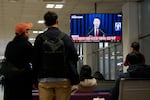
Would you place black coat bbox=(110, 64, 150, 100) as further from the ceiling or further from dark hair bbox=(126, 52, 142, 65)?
the ceiling

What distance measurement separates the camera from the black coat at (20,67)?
182 inches

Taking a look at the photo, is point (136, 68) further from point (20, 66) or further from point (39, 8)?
point (39, 8)

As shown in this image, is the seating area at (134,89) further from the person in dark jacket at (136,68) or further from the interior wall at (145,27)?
the interior wall at (145,27)

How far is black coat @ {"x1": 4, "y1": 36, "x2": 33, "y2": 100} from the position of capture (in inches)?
182

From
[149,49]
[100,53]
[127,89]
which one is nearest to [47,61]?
[127,89]

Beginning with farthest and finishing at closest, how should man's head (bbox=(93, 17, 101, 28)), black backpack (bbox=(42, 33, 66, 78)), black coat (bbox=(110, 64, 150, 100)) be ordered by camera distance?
man's head (bbox=(93, 17, 101, 28)), black coat (bbox=(110, 64, 150, 100)), black backpack (bbox=(42, 33, 66, 78))

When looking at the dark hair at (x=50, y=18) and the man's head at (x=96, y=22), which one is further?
the man's head at (x=96, y=22)

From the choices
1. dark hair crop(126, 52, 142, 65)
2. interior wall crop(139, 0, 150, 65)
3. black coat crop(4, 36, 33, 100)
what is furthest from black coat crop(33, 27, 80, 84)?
interior wall crop(139, 0, 150, 65)

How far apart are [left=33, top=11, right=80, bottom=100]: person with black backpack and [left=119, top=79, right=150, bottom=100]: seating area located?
0.66 m

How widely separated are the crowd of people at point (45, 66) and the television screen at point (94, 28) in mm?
6069

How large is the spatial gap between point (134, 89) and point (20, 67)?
4.71 feet

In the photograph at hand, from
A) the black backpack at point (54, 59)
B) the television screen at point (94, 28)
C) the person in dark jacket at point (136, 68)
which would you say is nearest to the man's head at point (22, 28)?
the black backpack at point (54, 59)

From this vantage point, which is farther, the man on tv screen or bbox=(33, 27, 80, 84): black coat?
the man on tv screen

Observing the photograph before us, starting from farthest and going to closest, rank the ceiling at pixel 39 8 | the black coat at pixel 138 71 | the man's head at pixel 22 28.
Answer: the ceiling at pixel 39 8 → the black coat at pixel 138 71 → the man's head at pixel 22 28
